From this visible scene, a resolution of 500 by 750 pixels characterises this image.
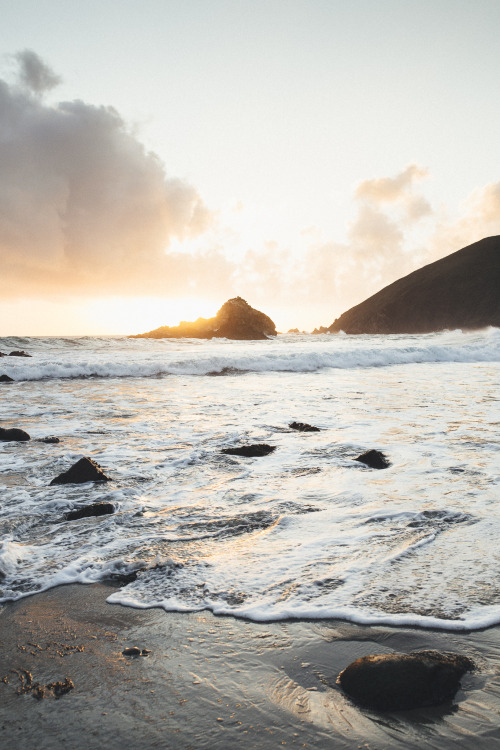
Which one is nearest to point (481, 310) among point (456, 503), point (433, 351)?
point (433, 351)

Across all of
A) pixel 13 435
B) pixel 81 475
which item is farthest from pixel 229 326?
pixel 81 475

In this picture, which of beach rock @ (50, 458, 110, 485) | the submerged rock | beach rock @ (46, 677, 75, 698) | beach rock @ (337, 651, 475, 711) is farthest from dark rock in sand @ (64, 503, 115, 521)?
beach rock @ (337, 651, 475, 711)

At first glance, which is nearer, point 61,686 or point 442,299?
point 61,686

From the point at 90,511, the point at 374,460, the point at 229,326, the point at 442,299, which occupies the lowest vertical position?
the point at 90,511

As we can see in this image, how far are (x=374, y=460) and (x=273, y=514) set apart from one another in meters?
1.88

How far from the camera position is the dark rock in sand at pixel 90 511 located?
12.7 ft

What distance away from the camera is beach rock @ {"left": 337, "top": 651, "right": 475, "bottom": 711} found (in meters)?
1.71

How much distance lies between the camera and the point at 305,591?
2611mm

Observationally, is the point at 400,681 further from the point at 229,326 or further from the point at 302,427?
the point at 229,326

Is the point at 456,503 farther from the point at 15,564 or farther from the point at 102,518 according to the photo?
the point at 15,564

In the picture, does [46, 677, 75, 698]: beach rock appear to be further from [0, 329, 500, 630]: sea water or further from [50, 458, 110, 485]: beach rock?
[50, 458, 110, 485]: beach rock

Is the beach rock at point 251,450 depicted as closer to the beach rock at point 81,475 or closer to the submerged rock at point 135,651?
the beach rock at point 81,475

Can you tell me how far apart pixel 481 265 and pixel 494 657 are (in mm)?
107670

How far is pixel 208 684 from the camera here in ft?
6.08
